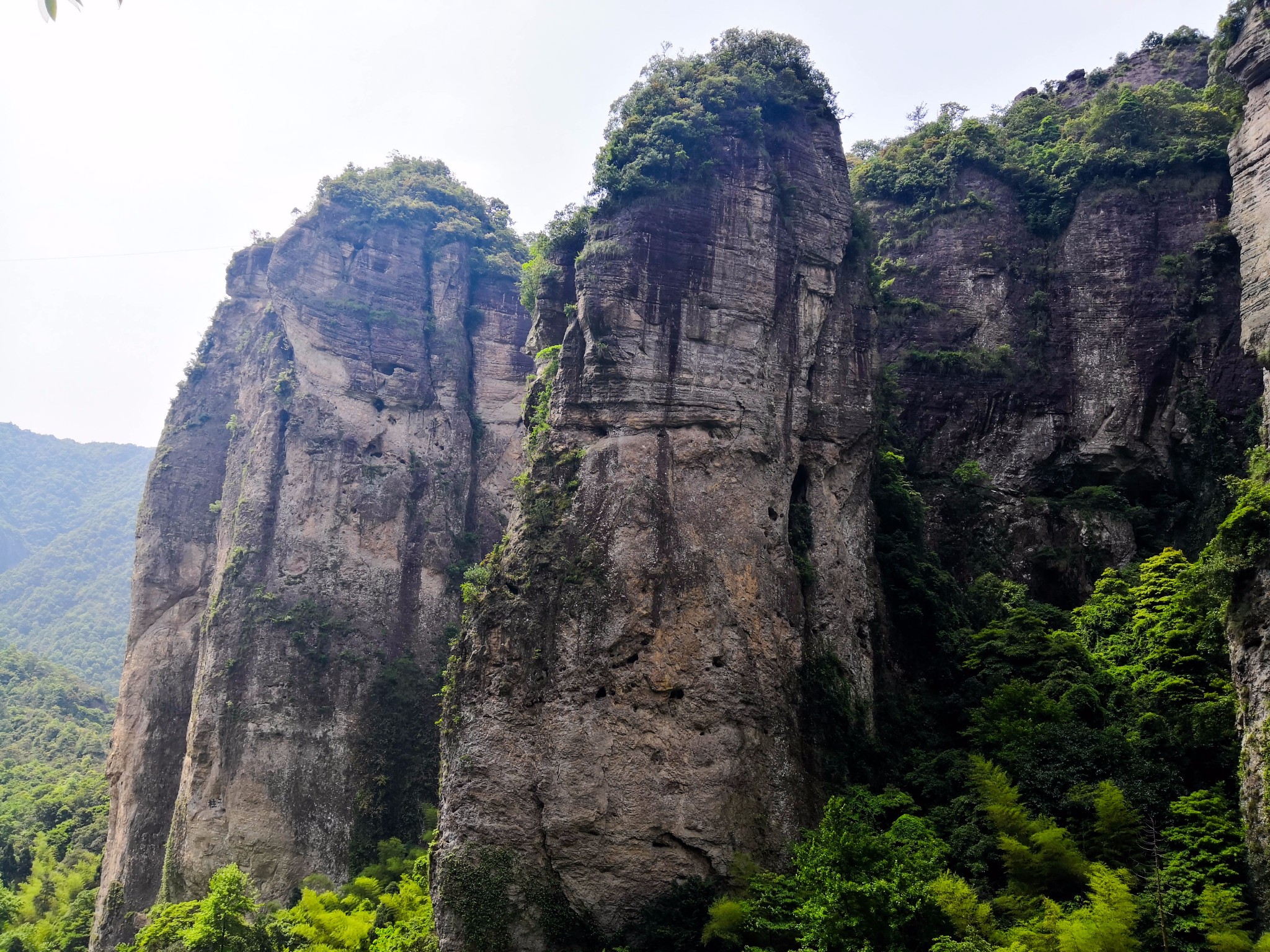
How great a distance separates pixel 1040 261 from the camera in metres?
29.7

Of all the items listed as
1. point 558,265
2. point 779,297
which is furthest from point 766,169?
point 558,265

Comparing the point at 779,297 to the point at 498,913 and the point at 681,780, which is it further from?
the point at 498,913

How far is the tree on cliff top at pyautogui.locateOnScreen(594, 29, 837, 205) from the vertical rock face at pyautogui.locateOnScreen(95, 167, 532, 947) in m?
13.8

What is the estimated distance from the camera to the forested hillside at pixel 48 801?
31594 millimetres

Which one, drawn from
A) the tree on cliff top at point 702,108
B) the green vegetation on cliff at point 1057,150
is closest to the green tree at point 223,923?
the tree on cliff top at point 702,108

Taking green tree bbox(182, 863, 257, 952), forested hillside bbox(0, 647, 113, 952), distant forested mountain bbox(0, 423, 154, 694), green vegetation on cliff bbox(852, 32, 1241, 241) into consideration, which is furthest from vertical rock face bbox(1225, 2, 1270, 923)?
distant forested mountain bbox(0, 423, 154, 694)

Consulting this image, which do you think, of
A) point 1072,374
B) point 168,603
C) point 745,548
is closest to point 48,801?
point 168,603

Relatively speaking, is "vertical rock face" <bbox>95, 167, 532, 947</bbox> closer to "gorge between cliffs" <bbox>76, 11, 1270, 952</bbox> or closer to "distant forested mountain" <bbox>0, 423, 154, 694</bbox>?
"gorge between cliffs" <bbox>76, 11, 1270, 952</bbox>

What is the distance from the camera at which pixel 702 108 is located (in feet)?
74.8

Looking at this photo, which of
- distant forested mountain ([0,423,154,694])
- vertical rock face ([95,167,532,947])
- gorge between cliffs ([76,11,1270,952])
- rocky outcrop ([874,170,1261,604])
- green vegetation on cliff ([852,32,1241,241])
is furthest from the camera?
distant forested mountain ([0,423,154,694])

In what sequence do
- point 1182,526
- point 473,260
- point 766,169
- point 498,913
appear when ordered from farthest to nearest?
point 473,260 < point 1182,526 < point 766,169 < point 498,913

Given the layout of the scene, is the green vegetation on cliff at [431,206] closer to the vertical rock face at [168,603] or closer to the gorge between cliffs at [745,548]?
the gorge between cliffs at [745,548]

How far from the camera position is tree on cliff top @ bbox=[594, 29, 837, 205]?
73.0ft

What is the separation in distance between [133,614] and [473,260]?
17.6 m
